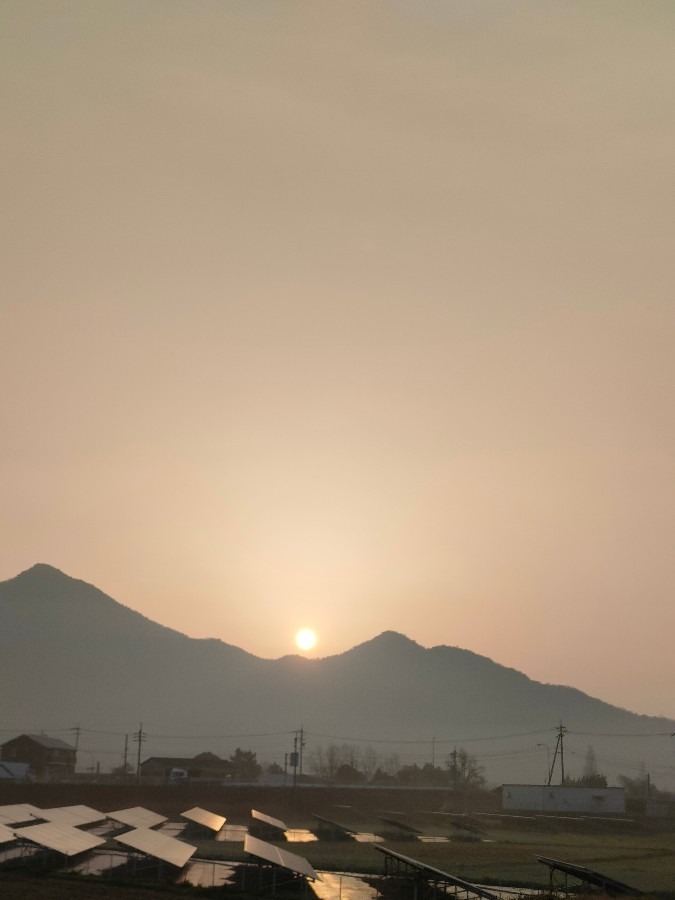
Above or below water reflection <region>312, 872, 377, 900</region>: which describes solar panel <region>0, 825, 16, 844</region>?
above

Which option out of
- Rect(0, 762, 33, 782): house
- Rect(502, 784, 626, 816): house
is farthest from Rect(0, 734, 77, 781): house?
Rect(502, 784, 626, 816): house

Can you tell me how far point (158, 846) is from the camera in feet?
156

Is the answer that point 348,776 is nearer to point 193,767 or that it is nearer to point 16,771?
point 193,767

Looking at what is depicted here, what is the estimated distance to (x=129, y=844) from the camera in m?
45.6

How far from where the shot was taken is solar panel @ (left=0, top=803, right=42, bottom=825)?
5853 cm

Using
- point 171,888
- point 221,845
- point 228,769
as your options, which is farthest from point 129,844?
point 228,769

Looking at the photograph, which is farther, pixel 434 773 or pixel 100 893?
pixel 434 773

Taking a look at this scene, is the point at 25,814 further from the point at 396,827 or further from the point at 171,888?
the point at 396,827

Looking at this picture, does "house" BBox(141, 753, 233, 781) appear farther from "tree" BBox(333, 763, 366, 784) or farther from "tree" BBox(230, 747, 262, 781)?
"tree" BBox(333, 763, 366, 784)

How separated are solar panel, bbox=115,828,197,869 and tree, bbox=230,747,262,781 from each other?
Result: 3458 inches

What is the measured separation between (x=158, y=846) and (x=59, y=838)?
16.6 ft

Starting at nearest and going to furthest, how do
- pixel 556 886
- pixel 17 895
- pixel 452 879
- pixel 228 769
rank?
pixel 17 895
pixel 452 879
pixel 556 886
pixel 228 769

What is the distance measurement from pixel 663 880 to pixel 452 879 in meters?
18.5

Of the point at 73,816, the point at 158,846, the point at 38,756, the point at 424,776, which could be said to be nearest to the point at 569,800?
the point at 38,756
